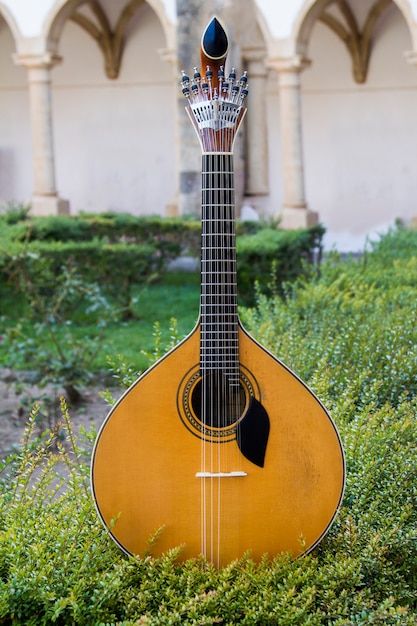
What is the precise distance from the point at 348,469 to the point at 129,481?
2.00 ft

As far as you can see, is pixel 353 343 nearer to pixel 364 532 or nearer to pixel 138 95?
pixel 364 532

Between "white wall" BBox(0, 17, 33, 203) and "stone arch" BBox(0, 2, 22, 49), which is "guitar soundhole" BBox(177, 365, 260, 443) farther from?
"white wall" BBox(0, 17, 33, 203)

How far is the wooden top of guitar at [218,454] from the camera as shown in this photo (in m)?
2.09

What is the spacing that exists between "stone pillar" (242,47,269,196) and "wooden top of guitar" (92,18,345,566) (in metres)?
11.6

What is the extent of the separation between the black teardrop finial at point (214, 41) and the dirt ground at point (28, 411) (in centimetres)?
301

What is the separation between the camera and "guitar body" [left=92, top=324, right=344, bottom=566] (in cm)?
209

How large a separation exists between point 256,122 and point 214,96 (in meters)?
11.7

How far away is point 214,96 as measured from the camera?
6.91ft

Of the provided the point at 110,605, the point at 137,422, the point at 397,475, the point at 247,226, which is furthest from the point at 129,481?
the point at 247,226

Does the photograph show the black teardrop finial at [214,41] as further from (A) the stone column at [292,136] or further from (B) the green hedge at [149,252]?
(A) the stone column at [292,136]

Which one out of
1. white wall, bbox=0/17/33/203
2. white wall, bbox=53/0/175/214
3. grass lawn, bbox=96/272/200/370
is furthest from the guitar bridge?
white wall, bbox=0/17/33/203

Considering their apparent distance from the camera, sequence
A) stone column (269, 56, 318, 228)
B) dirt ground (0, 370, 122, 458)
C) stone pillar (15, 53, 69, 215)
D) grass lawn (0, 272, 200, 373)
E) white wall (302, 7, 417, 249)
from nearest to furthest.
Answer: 1. dirt ground (0, 370, 122, 458)
2. grass lawn (0, 272, 200, 373)
3. stone column (269, 56, 318, 228)
4. stone pillar (15, 53, 69, 215)
5. white wall (302, 7, 417, 249)

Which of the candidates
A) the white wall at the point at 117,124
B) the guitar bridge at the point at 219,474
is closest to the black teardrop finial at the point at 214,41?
the guitar bridge at the point at 219,474

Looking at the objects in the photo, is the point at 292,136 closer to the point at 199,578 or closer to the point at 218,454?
the point at 218,454
